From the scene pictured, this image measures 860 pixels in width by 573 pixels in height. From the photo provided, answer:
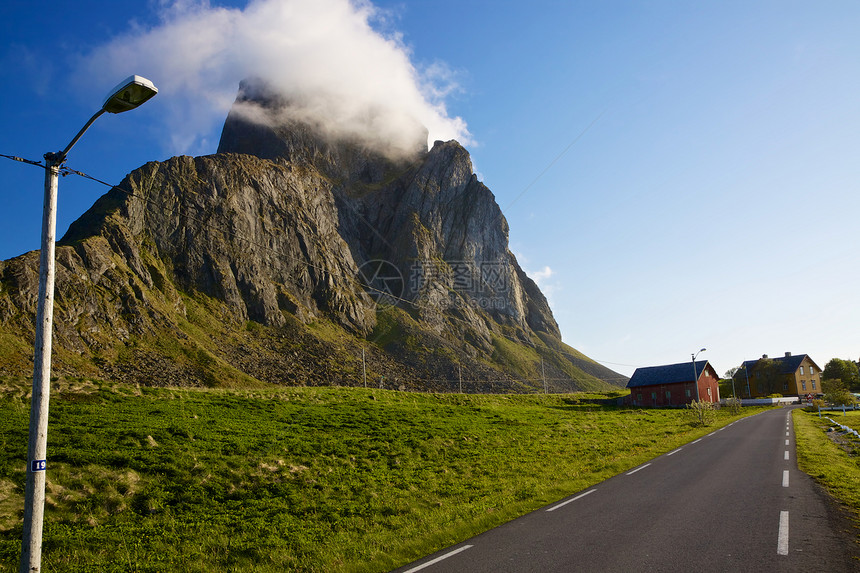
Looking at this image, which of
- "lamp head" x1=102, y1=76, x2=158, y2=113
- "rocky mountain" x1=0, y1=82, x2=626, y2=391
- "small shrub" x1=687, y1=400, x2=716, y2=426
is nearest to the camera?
"lamp head" x1=102, y1=76, x2=158, y2=113

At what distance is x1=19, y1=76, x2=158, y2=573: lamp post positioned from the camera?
761 centimetres

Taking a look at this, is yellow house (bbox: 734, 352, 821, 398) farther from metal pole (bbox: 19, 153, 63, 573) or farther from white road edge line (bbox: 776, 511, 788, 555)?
metal pole (bbox: 19, 153, 63, 573)

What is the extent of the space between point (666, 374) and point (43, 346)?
97.4 meters

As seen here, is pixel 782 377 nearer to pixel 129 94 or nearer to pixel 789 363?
pixel 789 363

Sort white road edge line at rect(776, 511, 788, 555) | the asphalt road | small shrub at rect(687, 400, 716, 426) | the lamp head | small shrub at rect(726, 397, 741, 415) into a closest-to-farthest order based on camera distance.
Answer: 1. the lamp head
2. the asphalt road
3. white road edge line at rect(776, 511, 788, 555)
4. small shrub at rect(687, 400, 716, 426)
5. small shrub at rect(726, 397, 741, 415)

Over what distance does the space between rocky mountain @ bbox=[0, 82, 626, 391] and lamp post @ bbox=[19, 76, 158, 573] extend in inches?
2381

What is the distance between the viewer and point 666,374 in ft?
294

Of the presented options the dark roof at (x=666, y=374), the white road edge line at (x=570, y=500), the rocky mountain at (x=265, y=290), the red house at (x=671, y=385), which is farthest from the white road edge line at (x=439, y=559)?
the dark roof at (x=666, y=374)

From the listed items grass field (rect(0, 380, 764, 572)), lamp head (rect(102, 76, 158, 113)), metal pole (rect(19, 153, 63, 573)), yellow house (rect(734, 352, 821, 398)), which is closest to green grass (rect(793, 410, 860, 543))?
grass field (rect(0, 380, 764, 572))

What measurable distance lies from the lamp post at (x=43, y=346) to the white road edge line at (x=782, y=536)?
520 inches

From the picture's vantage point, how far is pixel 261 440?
24812 mm

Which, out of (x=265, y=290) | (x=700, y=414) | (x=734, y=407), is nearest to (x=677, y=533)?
(x=700, y=414)

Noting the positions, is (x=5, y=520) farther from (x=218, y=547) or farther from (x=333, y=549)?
(x=333, y=549)

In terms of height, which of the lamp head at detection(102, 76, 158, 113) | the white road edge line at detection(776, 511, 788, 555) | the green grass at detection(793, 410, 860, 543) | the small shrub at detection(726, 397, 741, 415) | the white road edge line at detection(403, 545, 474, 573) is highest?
the lamp head at detection(102, 76, 158, 113)
